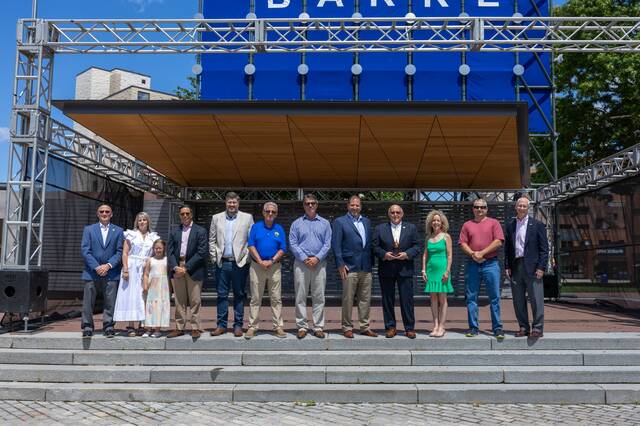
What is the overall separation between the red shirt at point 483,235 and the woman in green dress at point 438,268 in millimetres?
283

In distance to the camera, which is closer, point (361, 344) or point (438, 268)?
point (361, 344)

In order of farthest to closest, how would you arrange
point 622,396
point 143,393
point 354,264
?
point 354,264 < point 143,393 < point 622,396

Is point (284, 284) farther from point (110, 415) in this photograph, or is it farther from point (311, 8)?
point (110, 415)

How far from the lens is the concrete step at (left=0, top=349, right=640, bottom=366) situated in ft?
20.5

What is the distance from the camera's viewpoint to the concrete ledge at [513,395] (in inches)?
220

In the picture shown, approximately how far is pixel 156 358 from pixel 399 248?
10.6ft

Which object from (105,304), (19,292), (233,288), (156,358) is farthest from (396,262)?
(19,292)

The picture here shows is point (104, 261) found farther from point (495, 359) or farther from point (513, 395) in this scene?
point (513, 395)

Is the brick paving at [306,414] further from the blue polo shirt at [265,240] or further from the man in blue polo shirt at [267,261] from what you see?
the blue polo shirt at [265,240]

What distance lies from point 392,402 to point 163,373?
2.50 m

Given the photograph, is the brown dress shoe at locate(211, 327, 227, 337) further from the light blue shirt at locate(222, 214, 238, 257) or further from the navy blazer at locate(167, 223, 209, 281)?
the light blue shirt at locate(222, 214, 238, 257)

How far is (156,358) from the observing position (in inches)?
251

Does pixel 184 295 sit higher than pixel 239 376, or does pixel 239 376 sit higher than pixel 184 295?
pixel 184 295

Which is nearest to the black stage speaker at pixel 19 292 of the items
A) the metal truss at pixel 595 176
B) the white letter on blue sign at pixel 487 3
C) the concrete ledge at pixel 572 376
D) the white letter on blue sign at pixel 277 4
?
the concrete ledge at pixel 572 376
